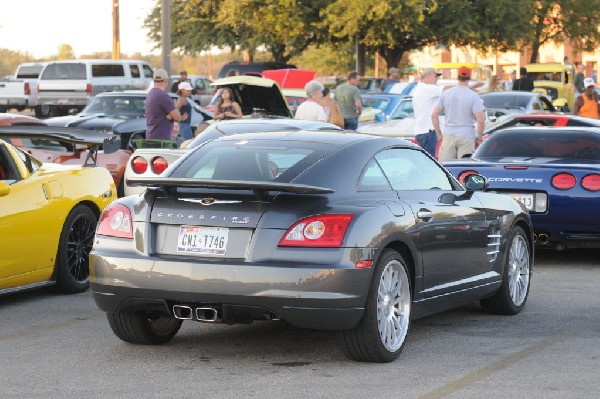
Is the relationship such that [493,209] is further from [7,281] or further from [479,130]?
[479,130]

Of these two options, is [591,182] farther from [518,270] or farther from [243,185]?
[243,185]

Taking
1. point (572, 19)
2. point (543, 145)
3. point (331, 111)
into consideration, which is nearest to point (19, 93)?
point (572, 19)

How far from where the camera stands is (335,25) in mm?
44281

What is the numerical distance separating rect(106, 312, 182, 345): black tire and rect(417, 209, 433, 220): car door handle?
1639 mm

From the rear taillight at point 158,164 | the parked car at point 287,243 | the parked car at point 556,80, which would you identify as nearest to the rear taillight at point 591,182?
the parked car at point 287,243

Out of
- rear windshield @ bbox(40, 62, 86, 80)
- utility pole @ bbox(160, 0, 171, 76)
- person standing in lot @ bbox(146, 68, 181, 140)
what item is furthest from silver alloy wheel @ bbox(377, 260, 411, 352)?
rear windshield @ bbox(40, 62, 86, 80)

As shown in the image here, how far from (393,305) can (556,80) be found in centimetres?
3615

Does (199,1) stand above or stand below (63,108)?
above

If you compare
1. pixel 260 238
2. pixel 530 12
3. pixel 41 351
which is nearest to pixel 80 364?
pixel 41 351

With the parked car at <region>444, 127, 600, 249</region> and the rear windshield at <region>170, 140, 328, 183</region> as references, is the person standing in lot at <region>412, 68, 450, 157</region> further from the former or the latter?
the rear windshield at <region>170, 140, 328, 183</region>

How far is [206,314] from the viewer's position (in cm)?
729

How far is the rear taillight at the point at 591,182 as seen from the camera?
471 inches

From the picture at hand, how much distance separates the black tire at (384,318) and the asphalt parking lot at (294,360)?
9cm

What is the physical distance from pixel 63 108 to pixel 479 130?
91.2 ft
